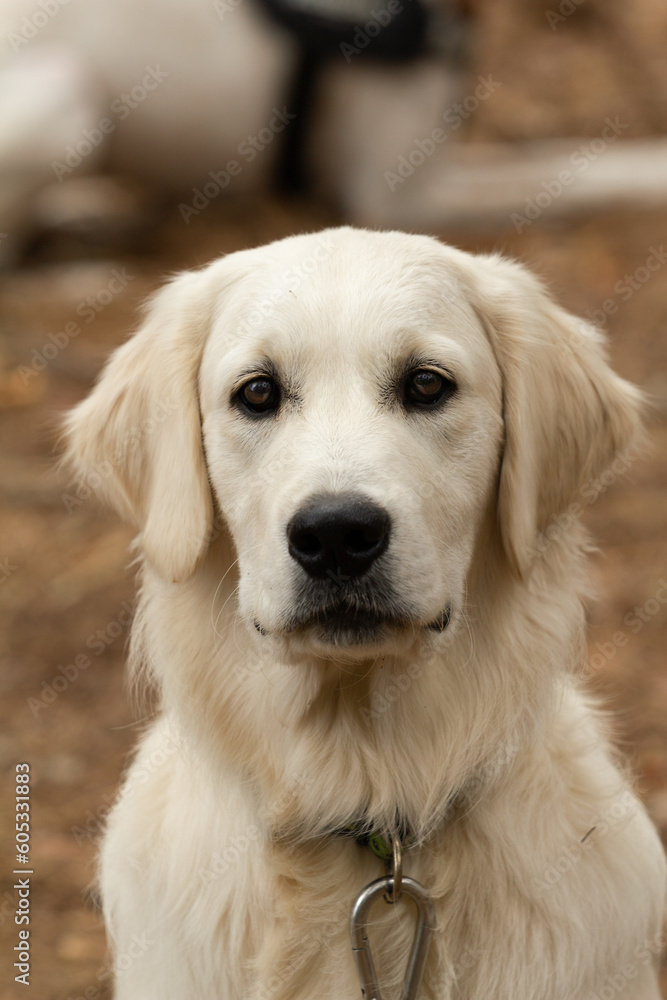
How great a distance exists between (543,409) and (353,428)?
584mm

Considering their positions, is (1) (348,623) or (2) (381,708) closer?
(1) (348,623)

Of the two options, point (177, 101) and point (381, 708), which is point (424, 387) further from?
point (177, 101)

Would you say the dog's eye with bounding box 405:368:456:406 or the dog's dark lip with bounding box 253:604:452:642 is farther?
the dog's eye with bounding box 405:368:456:406

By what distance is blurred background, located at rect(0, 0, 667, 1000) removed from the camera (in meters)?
5.61

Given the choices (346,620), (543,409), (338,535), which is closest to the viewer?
(338,535)

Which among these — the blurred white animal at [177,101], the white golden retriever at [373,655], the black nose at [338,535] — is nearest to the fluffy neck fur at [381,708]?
the white golden retriever at [373,655]

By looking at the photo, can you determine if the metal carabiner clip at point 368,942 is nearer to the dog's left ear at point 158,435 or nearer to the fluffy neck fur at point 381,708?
the fluffy neck fur at point 381,708

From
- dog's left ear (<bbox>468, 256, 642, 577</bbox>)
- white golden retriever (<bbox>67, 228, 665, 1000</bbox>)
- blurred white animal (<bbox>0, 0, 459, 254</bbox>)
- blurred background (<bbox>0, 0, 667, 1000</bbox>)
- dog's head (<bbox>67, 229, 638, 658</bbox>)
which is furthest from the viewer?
blurred white animal (<bbox>0, 0, 459, 254</bbox>)

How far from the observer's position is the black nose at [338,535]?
217cm

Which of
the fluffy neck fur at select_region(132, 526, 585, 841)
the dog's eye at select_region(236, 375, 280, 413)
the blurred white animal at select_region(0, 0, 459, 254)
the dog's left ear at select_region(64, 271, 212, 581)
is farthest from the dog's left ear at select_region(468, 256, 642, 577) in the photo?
the blurred white animal at select_region(0, 0, 459, 254)

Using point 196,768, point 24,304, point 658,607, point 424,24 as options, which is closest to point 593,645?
point 658,607

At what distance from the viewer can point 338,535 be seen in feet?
7.20

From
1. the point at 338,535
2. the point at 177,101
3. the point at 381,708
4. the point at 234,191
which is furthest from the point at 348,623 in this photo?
the point at 234,191

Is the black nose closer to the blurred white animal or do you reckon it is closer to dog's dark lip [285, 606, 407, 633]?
dog's dark lip [285, 606, 407, 633]
